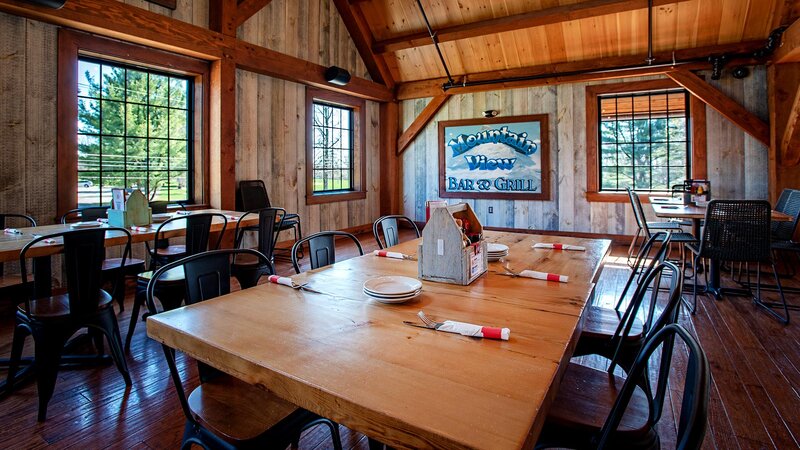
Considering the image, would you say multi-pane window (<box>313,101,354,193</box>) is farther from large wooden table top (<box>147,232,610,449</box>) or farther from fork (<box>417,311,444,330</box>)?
fork (<box>417,311,444,330</box>)

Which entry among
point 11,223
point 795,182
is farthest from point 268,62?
point 795,182

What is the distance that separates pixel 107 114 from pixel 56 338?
2.93m

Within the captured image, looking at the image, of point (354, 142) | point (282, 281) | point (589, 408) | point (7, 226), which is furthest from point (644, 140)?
point (7, 226)

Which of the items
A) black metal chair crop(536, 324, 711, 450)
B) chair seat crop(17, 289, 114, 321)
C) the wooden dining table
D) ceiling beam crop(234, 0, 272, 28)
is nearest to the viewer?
black metal chair crop(536, 324, 711, 450)

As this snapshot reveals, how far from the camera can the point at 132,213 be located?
3211mm

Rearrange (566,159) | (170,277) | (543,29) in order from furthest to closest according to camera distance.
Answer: (566,159) → (543,29) → (170,277)

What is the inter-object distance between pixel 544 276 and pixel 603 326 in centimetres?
47

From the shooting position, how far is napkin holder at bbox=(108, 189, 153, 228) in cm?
316

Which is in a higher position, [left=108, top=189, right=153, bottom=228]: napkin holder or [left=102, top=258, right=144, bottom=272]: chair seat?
[left=108, top=189, right=153, bottom=228]: napkin holder

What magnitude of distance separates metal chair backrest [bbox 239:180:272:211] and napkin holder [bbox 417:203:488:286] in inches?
159

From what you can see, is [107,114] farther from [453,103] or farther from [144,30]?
[453,103]

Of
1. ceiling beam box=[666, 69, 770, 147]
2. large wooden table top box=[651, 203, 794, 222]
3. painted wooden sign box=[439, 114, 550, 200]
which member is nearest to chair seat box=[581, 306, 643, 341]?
large wooden table top box=[651, 203, 794, 222]

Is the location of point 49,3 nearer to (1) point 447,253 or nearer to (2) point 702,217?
(1) point 447,253

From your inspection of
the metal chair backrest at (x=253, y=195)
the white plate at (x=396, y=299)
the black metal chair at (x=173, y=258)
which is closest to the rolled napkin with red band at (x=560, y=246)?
the white plate at (x=396, y=299)
